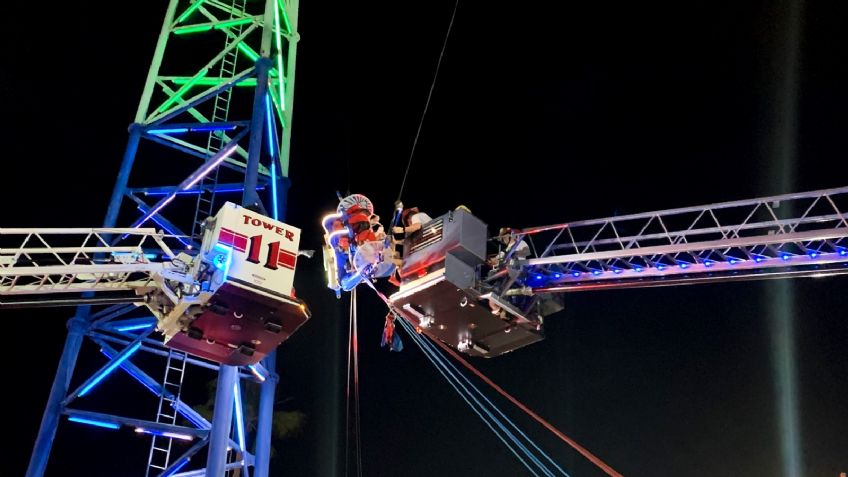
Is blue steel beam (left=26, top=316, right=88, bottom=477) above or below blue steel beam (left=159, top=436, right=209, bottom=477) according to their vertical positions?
above

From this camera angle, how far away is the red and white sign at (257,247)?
13.1 metres

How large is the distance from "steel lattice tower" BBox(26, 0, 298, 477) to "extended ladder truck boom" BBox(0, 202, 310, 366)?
85 cm

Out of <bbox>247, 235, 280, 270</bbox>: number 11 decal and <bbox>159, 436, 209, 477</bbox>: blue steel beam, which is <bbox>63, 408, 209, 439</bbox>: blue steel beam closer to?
<bbox>159, 436, 209, 477</bbox>: blue steel beam

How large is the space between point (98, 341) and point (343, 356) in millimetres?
18210

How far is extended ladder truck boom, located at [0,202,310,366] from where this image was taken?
13133mm

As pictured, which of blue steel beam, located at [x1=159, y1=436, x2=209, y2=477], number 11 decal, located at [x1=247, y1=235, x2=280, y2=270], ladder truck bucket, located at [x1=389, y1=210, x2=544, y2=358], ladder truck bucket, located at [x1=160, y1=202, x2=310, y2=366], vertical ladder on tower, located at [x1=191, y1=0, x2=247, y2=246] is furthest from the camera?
vertical ladder on tower, located at [x1=191, y1=0, x2=247, y2=246]

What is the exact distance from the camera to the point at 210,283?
13055 millimetres

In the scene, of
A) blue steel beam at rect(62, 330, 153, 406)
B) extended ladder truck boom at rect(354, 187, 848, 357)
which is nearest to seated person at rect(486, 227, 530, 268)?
extended ladder truck boom at rect(354, 187, 848, 357)

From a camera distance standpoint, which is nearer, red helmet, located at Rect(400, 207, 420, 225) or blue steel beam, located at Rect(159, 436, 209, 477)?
red helmet, located at Rect(400, 207, 420, 225)

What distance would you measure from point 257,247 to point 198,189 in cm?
602

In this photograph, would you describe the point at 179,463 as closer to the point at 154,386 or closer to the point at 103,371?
the point at 154,386

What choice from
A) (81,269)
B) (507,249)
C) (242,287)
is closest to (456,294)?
(507,249)

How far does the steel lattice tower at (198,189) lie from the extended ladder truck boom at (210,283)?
2.80ft

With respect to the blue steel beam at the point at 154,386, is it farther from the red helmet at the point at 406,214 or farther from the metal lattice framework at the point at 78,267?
the red helmet at the point at 406,214
